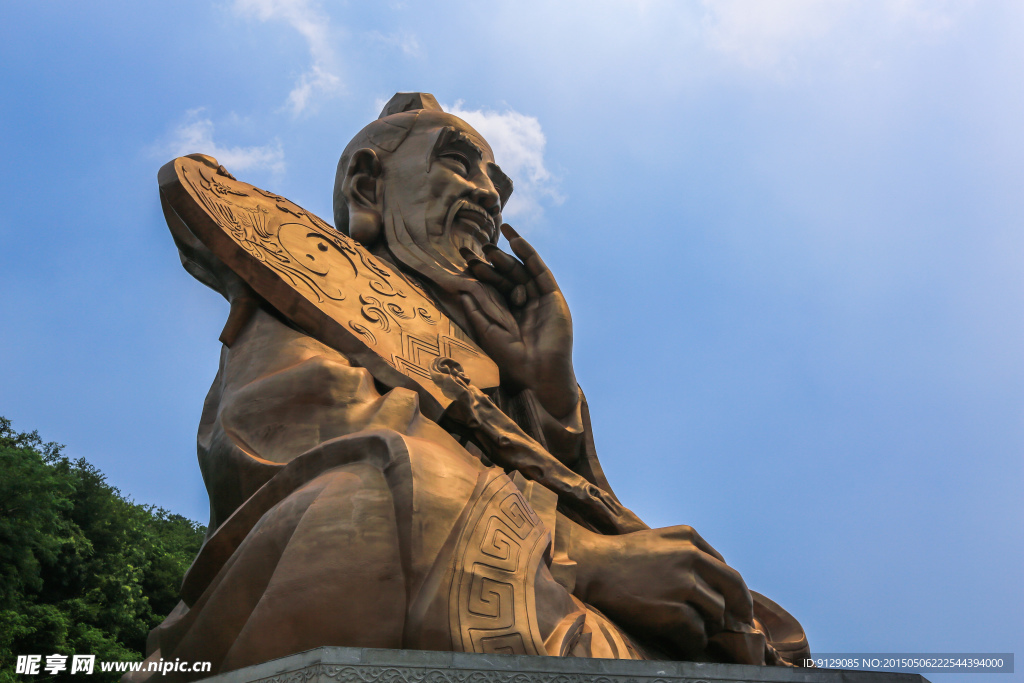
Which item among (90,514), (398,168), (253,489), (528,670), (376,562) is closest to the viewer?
(528,670)

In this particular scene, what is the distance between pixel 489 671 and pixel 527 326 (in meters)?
2.90

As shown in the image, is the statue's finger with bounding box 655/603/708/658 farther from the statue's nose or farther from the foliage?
the foliage

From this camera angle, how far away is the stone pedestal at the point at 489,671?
8.42ft

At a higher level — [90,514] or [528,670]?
[90,514]

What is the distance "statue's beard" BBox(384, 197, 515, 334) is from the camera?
17.8 feet

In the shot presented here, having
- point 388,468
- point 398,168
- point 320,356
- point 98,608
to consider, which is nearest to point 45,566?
point 98,608

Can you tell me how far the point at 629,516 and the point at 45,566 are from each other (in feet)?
31.0

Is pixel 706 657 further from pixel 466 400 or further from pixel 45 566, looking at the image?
pixel 45 566

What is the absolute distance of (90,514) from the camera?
1314 cm

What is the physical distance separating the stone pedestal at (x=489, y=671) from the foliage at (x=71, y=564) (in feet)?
29.0

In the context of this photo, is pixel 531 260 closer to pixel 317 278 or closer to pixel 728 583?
pixel 317 278

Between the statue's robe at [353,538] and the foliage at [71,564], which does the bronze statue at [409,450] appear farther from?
the foliage at [71,564]

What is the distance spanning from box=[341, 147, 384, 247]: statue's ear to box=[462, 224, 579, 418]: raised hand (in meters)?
0.73

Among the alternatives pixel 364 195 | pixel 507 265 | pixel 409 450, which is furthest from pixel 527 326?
pixel 409 450
